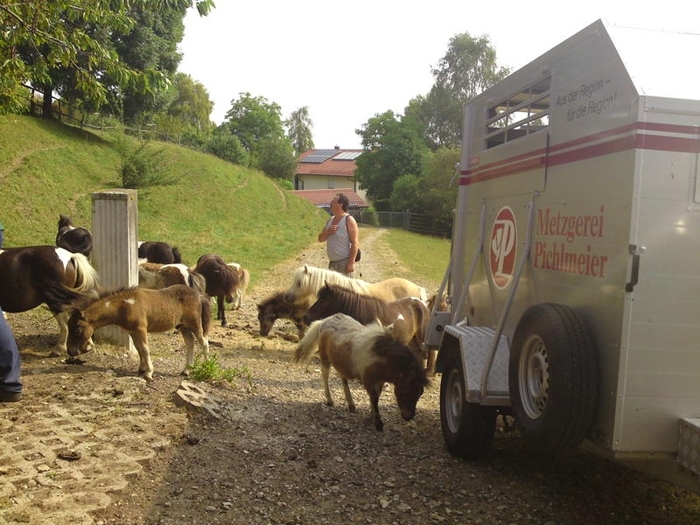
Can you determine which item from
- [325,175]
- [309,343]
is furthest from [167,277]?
[325,175]

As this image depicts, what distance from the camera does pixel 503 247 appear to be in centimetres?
489

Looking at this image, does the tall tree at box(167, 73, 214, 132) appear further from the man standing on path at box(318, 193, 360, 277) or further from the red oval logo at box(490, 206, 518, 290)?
the red oval logo at box(490, 206, 518, 290)

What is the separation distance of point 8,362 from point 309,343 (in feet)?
9.02

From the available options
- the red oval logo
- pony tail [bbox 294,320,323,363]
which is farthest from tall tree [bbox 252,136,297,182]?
the red oval logo

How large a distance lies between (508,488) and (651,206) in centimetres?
235

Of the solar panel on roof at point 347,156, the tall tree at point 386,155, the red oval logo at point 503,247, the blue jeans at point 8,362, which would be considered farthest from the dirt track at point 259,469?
the solar panel on roof at point 347,156

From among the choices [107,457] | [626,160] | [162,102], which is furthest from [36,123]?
[626,160]

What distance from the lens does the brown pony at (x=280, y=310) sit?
9148 mm

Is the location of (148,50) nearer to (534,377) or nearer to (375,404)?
(375,404)

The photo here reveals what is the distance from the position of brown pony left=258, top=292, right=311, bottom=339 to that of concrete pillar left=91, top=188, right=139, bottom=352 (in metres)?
2.47

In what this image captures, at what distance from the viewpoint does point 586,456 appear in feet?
16.8

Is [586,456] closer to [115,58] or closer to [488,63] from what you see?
[115,58]

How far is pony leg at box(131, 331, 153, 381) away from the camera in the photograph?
247 inches

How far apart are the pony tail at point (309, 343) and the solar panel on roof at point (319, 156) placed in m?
83.3
